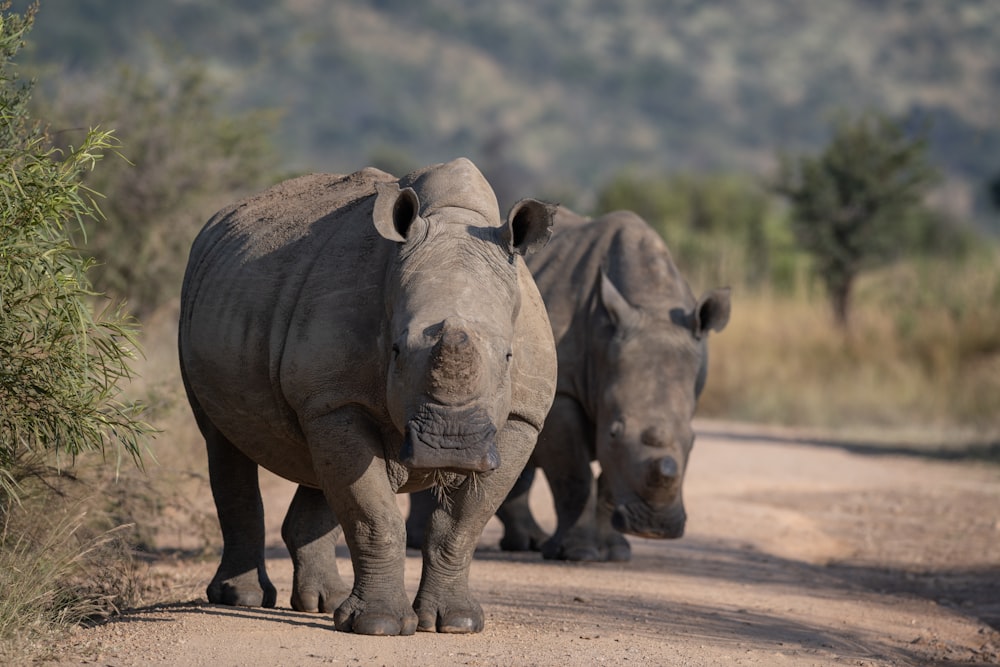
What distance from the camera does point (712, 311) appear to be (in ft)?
30.2

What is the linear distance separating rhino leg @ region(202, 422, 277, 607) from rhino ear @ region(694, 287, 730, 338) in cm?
296

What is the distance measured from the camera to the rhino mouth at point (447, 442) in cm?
555

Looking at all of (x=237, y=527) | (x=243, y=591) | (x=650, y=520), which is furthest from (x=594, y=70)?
(x=243, y=591)

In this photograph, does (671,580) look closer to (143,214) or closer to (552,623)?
(552,623)

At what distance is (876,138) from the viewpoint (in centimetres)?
2608

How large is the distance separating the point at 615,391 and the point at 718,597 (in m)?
1.43

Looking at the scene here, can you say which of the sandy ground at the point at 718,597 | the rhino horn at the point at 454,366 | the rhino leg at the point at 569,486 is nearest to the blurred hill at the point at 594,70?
the sandy ground at the point at 718,597

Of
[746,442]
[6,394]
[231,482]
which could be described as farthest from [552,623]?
[746,442]

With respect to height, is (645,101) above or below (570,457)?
above

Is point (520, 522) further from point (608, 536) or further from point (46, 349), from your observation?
point (46, 349)

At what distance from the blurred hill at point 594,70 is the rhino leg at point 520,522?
357 ft

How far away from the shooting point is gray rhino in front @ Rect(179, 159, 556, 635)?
573cm

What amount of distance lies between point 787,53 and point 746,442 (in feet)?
456

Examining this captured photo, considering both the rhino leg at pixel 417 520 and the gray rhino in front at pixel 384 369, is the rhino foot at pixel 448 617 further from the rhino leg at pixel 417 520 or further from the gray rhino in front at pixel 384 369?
the rhino leg at pixel 417 520
